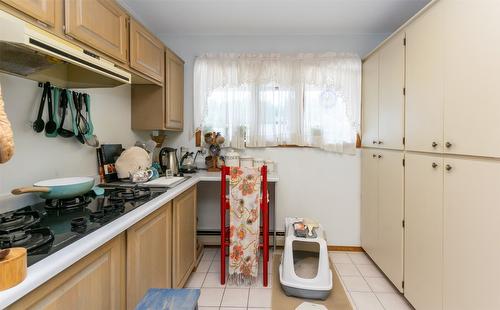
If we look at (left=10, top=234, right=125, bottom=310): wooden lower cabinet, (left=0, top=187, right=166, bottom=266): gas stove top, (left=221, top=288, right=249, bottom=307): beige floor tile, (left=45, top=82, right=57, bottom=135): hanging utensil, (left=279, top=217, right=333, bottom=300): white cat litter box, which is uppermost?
(left=45, top=82, right=57, bottom=135): hanging utensil

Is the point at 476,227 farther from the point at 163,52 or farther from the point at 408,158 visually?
the point at 163,52

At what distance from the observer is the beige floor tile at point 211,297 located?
6.59 ft

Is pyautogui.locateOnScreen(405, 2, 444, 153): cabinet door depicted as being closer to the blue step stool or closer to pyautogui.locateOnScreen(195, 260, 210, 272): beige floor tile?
the blue step stool

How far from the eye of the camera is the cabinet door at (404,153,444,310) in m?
1.60

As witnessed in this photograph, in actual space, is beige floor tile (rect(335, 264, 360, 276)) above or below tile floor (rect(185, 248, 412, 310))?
above

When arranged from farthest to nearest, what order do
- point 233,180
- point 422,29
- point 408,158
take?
point 233,180 → point 408,158 → point 422,29

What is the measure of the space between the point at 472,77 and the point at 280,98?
5.96 feet

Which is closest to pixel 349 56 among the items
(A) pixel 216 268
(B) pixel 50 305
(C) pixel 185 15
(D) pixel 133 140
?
(C) pixel 185 15

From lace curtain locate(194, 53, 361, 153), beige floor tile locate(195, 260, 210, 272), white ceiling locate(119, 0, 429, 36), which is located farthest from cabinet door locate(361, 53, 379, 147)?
beige floor tile locate(195, 260, 210, 272)

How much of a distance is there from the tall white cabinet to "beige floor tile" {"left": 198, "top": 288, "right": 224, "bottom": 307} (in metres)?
1.46

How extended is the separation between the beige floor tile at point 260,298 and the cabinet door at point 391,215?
3.48 ft

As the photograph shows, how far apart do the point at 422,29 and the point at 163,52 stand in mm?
2095

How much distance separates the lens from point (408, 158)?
1.95 metres

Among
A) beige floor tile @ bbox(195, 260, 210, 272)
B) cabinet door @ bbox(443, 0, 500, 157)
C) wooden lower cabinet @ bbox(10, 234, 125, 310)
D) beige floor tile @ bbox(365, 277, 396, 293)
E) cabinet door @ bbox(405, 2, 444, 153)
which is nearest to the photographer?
wooden lower cabinet @ bbox(10, 234, 125, 310)
